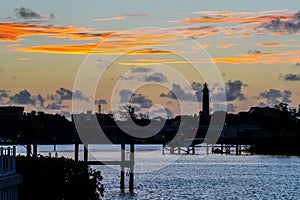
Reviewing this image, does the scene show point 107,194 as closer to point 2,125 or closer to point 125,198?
point 125,198

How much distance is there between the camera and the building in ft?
106

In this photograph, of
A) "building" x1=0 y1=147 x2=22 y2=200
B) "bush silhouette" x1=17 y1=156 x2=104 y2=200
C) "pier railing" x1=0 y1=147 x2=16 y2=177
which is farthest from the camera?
"bush silhouette" x1=17 y1=156 x2=104 y2=200

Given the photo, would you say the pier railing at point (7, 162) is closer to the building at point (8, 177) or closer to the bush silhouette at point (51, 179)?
the building at point (8, 177)

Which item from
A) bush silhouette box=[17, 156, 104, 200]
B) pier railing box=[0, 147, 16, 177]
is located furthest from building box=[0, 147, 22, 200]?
bush silhouette box=[17, 156, 104, 200]

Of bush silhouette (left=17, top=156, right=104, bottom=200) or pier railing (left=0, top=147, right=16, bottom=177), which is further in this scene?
bush silhouette (left=17, top=156, right=104, bottom=200)

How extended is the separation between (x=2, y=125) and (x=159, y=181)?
930 inches

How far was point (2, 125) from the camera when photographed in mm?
86812

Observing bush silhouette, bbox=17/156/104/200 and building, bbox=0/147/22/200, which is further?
bush silhouette, bbox=17/156/104/200

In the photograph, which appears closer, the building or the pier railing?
the building

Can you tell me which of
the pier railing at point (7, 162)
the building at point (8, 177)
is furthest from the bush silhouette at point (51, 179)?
the building at point (8, 177)

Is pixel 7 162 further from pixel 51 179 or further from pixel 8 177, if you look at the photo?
pixel 51 179

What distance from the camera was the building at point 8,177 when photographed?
1276 inches

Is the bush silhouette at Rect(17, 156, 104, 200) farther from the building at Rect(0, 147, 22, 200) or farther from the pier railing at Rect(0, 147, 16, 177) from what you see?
the building at Rect(0, 147, 22, 200)

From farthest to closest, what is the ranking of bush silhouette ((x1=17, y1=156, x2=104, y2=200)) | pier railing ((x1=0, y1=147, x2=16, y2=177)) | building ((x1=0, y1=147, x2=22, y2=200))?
bush silhouette ((x1=17, y1=156, x2=104, y2=200)), pier railing ((x1=0, y1=147, x2=16, y2=177)), building ((x1=0, y1=147, x2=22, y2=200))
